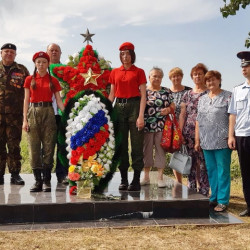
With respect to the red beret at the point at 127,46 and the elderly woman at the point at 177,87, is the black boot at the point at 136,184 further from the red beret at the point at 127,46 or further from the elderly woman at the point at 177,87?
the red beret at the point at 127,46

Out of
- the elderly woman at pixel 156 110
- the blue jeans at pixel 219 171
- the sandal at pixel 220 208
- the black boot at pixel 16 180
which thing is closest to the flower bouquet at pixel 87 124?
the elderly woman at pixel 156 110

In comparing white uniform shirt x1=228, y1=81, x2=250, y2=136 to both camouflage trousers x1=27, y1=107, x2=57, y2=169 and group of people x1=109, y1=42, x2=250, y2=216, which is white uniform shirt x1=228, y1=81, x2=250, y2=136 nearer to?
group of people x1=109, y1=42, x2=250, y2=216

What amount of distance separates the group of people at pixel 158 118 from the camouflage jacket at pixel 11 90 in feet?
2.37

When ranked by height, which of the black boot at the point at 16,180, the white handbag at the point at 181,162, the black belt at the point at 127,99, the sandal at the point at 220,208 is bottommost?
the sandal at the point at 220,208

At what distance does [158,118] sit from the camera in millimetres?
5922

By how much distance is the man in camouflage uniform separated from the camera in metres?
6.31

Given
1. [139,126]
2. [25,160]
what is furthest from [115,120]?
[25,160]

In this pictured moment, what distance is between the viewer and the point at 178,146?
5.85 m

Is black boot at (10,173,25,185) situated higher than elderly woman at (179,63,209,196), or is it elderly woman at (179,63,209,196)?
elderly woman at (179,63,209,196)

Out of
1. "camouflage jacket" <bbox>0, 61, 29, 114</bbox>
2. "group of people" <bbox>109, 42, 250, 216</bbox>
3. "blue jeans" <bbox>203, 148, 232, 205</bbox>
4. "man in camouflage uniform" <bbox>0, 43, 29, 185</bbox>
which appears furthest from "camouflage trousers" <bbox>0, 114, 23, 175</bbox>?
"blue jeans" <bbox>203, 148, 232, 205</bbox>

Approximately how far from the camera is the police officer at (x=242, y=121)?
5.20 m

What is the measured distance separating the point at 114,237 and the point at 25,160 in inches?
349

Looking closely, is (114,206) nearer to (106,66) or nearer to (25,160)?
(106,66)

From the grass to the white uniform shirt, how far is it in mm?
1186
